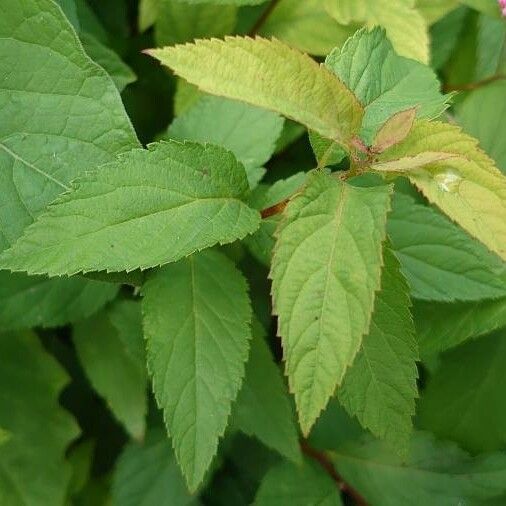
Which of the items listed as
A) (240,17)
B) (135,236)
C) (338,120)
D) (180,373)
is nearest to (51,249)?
(135,236)

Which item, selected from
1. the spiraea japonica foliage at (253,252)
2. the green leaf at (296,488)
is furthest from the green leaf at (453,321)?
the green leaf at (296,488)

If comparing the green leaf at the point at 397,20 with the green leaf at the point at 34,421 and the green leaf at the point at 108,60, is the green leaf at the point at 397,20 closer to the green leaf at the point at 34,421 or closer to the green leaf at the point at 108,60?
the green leaf at the point at 108,60

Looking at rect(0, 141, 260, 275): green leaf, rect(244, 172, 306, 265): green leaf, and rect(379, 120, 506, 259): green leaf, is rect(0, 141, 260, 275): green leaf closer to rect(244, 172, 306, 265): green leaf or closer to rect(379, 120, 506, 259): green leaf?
rect(244, 172, 306, 265): green leaf

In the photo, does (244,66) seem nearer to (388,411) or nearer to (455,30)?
(388,411)

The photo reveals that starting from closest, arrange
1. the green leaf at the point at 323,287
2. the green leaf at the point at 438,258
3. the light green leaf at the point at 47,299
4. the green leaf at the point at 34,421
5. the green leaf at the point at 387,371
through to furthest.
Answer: the green leaf at the point at 323,287 < the green leaf at the point at 387,371 < the green leaf at the point at 438,258 < the light green leaf at the point at 47,299 < the green leaf at the point at 34,421

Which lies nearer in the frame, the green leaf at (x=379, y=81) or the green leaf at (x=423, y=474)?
the green leaf at (x=379, y=81)

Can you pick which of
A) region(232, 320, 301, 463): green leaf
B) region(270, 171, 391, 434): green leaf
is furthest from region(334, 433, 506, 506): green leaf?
region(270, 171, 391, 434): green leaf

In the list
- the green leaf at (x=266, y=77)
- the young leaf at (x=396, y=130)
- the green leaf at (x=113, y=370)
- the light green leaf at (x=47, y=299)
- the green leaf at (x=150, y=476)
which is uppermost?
the green leaf at (x=266, y=77)
